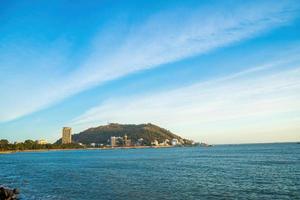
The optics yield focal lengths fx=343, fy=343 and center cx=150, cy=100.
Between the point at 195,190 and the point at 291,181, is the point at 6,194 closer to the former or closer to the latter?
the point at 195,190

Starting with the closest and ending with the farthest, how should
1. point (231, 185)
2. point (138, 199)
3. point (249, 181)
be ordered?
point (138, 199)
point (231, 185)
point (249, 181)

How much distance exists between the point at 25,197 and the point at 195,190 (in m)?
25.0

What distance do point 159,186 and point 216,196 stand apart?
13.0m

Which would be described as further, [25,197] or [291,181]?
[291,181]

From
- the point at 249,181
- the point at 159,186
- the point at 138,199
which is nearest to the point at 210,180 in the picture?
the point at 249,181

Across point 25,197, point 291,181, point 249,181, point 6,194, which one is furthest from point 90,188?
point 291,181

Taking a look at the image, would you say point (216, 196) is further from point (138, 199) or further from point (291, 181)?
point (291, 181)

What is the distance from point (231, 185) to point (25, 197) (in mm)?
31410

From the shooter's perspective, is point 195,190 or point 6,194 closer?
point 6,194

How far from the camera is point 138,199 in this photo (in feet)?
145

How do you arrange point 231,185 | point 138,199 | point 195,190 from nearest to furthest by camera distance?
point 138,199 < point 195,190 < point 231,185

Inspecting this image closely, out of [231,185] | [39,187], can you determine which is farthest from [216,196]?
[39,187]

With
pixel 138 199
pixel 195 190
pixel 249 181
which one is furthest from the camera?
pixel 249 181

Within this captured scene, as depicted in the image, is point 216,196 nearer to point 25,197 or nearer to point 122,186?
point 122,186
